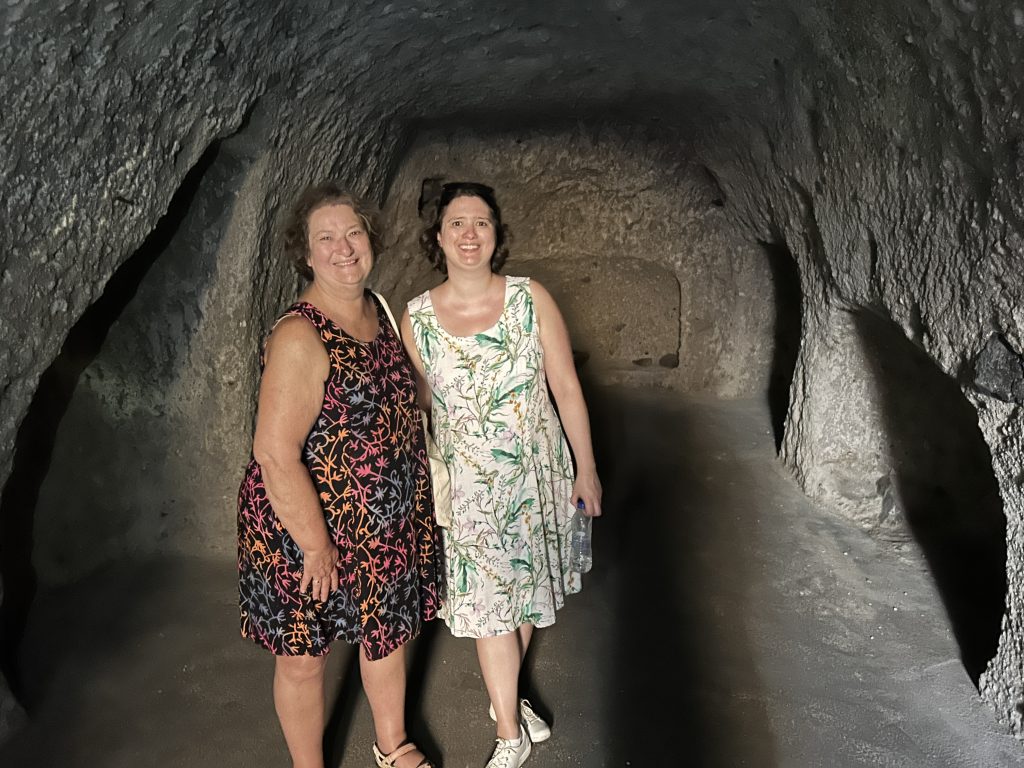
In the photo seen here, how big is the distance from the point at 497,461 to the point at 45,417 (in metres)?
1.89

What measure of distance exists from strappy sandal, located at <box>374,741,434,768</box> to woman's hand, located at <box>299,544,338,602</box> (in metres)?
0.56

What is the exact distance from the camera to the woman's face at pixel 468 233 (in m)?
1.82

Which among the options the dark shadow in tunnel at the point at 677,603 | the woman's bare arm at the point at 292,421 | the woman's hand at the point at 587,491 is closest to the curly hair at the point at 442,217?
the woman's bare arm at the point at 292,421

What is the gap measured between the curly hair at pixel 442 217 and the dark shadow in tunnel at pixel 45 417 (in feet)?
3.40

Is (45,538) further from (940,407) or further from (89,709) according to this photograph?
(940,407)

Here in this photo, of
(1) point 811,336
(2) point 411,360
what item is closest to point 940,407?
(1) point 811,336

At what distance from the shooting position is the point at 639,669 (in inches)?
96.9

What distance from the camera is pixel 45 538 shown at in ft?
9.53

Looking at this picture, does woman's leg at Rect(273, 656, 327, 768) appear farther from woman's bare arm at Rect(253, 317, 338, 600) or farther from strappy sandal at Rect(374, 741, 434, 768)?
woman's bare arm at Rect(253, 317, 338, 600)

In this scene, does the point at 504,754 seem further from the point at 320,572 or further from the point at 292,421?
the point at 292,421

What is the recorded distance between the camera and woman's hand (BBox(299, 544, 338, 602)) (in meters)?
1.67

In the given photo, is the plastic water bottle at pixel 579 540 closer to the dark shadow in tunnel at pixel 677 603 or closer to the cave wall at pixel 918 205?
the dark shadow in tunnel at pixel 677 603

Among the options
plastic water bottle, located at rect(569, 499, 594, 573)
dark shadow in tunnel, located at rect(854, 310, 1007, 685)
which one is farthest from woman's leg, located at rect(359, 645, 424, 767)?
dark shadow in tunnel, located at rect(854, 310, 1007, 685)

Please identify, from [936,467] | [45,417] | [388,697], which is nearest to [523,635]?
[388,697]
